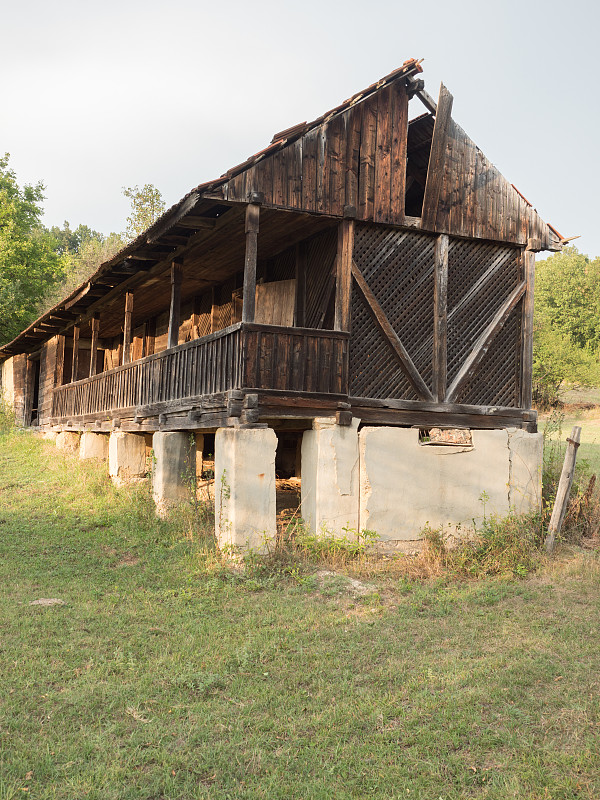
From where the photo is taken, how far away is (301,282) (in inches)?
453

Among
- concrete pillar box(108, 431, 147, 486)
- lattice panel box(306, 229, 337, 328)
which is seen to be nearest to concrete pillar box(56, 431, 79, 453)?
concrete pillar box(108, 431, 147, 486)

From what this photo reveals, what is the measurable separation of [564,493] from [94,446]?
414 inches

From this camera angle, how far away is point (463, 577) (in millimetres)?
8570

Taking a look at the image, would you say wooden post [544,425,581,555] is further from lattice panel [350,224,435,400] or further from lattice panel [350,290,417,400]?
lattice panel [350,290,417,400]

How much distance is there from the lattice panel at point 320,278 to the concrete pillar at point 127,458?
454 centimetres

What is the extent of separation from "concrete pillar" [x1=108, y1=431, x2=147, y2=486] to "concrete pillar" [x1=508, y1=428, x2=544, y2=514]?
6988 mm

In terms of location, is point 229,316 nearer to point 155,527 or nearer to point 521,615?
point 155,527

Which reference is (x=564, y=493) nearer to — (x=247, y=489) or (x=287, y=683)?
(x=247, y=489)

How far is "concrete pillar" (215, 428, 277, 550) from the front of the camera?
28.5ft

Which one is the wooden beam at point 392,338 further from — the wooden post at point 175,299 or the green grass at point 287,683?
the wooden post at point 175,299

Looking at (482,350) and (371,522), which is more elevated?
(482,350)

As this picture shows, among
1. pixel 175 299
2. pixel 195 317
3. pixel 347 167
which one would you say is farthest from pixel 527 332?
pixel 195 317

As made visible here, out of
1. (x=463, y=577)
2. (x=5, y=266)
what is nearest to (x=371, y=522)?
(x=463, y=577)

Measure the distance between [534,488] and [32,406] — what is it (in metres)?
20.1
